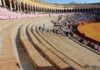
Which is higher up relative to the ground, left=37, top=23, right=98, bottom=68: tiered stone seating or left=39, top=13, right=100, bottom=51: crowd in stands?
left=37, top=23, right=98, bottom=68: tiered stone seating

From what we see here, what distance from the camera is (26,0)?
95938 millimetres

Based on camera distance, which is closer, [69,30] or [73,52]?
[73,52]

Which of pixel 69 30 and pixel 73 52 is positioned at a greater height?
pixel 73 52

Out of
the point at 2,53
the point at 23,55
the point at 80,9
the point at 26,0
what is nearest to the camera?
the point at 2,53

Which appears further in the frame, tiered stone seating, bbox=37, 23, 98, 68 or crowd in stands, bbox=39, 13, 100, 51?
crowd in stands, bbox=39, 13, 100, 51

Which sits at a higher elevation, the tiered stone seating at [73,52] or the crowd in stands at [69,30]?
the tiered stone seating at [73,52]

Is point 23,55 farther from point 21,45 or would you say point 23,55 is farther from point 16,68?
point 16,68

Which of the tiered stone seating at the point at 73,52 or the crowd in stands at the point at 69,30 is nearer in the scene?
the tiered stone seating at the point at 73,52

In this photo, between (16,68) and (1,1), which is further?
(1,1)

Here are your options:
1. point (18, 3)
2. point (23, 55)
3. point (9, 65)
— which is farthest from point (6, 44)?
point (18, 3)

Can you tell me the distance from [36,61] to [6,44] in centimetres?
367

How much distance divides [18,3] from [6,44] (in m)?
70.6

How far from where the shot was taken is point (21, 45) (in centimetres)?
1536

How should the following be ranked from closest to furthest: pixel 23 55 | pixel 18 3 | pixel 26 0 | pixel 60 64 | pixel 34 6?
pixel 60 64
pixel 23 55
pixel 18 3
pixel 26 0
pixel 34 6
